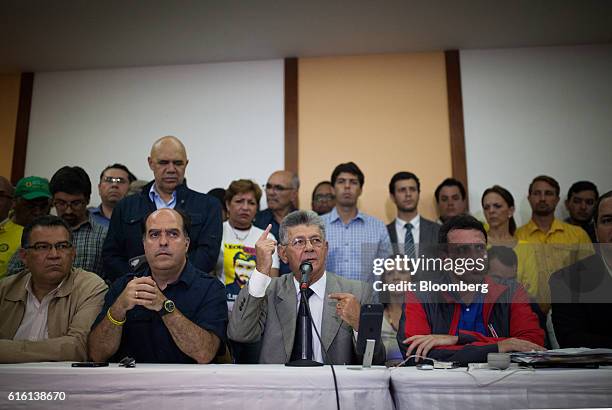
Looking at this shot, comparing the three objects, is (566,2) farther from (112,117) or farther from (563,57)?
(112,117)

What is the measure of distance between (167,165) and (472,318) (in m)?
1.54

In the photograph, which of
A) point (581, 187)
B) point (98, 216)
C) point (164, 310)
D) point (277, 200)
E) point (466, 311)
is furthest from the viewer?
point (581, 187)

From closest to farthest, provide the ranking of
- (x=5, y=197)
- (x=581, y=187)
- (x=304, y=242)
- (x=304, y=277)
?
(x=304, y=277)
(x=304, y=242)
(x=5, y=197)
(x=581, y=187)

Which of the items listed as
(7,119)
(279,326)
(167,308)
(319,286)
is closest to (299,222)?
(319,286)

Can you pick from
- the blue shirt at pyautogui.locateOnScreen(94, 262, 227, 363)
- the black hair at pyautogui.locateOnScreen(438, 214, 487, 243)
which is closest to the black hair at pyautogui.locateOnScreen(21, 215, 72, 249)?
the blue shirt at pyautogui.locateOnScreen(94, 262, 227, 363)

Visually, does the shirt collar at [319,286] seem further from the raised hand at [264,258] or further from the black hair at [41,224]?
the black hair at [41,224]

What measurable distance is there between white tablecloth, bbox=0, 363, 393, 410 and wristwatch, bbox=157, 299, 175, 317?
0.44 meters

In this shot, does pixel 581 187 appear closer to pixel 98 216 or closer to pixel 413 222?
pixel 413 222

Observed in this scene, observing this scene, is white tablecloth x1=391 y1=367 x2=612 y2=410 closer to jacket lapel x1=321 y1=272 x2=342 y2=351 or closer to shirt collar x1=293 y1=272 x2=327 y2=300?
jacket lapel x1=321 y1=272 x2=342 y2=351

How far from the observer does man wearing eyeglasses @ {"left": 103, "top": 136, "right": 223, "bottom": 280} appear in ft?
7.98

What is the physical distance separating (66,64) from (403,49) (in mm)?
2289

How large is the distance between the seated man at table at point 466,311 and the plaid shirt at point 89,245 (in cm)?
145

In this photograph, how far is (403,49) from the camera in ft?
13.1

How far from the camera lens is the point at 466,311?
1870 millimetres
